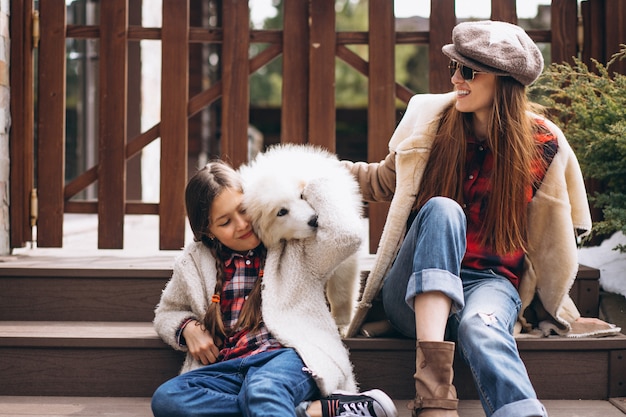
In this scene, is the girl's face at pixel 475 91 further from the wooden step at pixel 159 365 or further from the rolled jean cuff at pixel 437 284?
the wooden step at pixel 159 365

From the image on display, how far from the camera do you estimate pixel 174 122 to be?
3609mm

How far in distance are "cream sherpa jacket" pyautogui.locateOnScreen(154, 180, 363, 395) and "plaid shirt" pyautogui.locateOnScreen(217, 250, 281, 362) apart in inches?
1.8

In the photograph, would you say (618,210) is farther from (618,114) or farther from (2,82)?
(2,82)

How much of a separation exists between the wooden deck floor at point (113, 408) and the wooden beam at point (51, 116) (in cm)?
110

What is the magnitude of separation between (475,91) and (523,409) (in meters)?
1.04

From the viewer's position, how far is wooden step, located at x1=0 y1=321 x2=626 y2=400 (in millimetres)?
2658

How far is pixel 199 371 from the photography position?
7.81 feet

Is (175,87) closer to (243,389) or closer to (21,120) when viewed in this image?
(21,120)

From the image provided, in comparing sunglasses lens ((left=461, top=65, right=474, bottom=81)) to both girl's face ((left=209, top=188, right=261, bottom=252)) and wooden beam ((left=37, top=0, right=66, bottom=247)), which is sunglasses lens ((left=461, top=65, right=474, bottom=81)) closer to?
girl's face ((left=209, top=188, right=261, bottom=252))

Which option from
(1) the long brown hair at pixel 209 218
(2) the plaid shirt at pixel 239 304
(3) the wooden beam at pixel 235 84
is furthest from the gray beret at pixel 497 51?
(3) the wooden beam at pixel 235 84

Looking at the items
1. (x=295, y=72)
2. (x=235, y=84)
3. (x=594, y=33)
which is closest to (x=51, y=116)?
(x=235, y=84)

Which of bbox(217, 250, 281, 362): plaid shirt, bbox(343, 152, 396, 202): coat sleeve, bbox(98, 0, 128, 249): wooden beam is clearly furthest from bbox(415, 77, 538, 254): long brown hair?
bbox(98, 0, 128, 249): wooden beam

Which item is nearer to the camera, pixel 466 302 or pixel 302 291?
pixel 466 302

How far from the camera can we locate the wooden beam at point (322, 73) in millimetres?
3596
